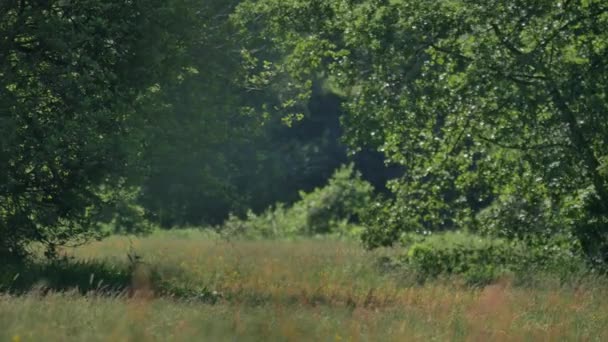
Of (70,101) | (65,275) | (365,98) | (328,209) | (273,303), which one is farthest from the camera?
(328,209)

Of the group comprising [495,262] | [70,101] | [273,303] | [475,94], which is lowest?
[495,262]

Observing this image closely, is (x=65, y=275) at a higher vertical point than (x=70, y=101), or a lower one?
lower

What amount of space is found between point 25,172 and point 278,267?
5.34 m

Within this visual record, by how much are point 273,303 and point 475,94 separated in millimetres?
7765

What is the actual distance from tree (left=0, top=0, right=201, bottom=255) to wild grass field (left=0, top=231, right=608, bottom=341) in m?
0.98

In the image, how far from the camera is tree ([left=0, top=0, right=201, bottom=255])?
53.7ft

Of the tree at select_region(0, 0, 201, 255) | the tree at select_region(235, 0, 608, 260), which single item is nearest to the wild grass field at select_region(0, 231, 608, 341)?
the tree at select_region(0, 0, 201, 255)

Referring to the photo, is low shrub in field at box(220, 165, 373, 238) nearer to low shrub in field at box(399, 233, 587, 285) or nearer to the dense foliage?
the dense foliage

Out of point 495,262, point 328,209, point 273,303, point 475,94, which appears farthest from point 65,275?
point 328,209

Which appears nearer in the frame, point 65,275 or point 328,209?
point 65,275

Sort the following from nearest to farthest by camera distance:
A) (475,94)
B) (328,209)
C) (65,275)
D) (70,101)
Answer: (70,101), (65,275), (475,94), (328,209)

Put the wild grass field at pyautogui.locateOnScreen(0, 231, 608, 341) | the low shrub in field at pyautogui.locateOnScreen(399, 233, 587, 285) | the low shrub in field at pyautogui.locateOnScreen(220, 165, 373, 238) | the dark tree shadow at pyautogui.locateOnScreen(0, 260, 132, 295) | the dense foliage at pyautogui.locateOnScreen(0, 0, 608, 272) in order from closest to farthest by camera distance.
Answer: the wild grass field at pyautogui.locateOnScreen(0, 231, 608, 341) → the dark tree shadow at pyautogui.locateOnScreen(0, 260, 132, 295) → the dense foliage at pyautogui.locateOnScreen(0, 0, 608, 272) → the low shrub in field at pyautogui.locateOnScreen(399, 233, 587, 285) → the low shrub in field at pyautogui.locateOnScreen(220, 165, 373, 238)

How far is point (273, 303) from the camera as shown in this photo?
1321cm

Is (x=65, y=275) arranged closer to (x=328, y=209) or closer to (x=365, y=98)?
(x=365, y=98)
